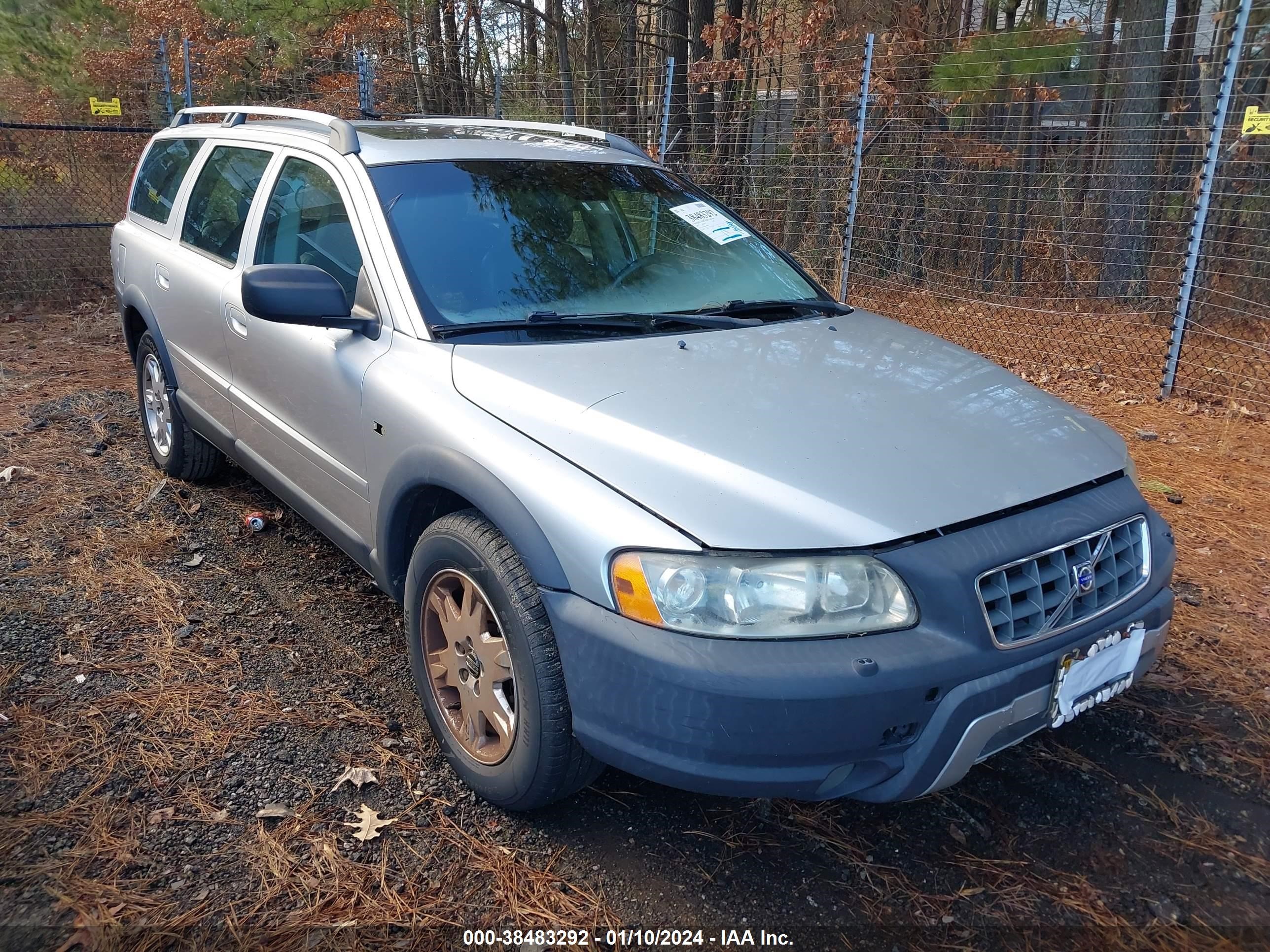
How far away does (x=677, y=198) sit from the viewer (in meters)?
3.82

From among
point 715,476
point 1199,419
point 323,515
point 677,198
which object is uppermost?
point 677,198

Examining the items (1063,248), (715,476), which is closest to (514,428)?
(715,476)

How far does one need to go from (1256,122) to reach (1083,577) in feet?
16.3

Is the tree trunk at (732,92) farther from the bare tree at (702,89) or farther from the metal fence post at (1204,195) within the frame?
the metal fence post at (1204,195)

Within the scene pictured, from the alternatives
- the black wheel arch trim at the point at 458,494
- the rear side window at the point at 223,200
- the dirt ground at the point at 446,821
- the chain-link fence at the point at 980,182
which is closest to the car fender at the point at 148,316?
the rear side window at the point at 223,200

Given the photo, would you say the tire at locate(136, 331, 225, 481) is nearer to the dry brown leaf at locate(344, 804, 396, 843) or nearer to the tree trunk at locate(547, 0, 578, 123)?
the dry brown leaf at locate(344, 804, 396, 843)

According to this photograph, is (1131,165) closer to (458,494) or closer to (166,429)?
(166,429)

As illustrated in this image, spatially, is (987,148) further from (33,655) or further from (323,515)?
(33,655)

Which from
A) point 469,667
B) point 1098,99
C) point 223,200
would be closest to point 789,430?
point 469,667

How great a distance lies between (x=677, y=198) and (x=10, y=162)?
9.47 metres

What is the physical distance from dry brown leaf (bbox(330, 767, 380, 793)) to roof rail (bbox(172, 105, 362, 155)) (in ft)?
6.62

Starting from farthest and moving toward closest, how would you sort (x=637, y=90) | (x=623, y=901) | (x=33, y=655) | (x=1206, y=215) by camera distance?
(x=637, y=90)
(x=1206, y=215)
(x=33, y=655)
(x=623, y=901)

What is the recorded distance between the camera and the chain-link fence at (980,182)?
7.73 meters

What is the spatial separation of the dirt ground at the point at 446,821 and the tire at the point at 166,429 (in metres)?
1.06
